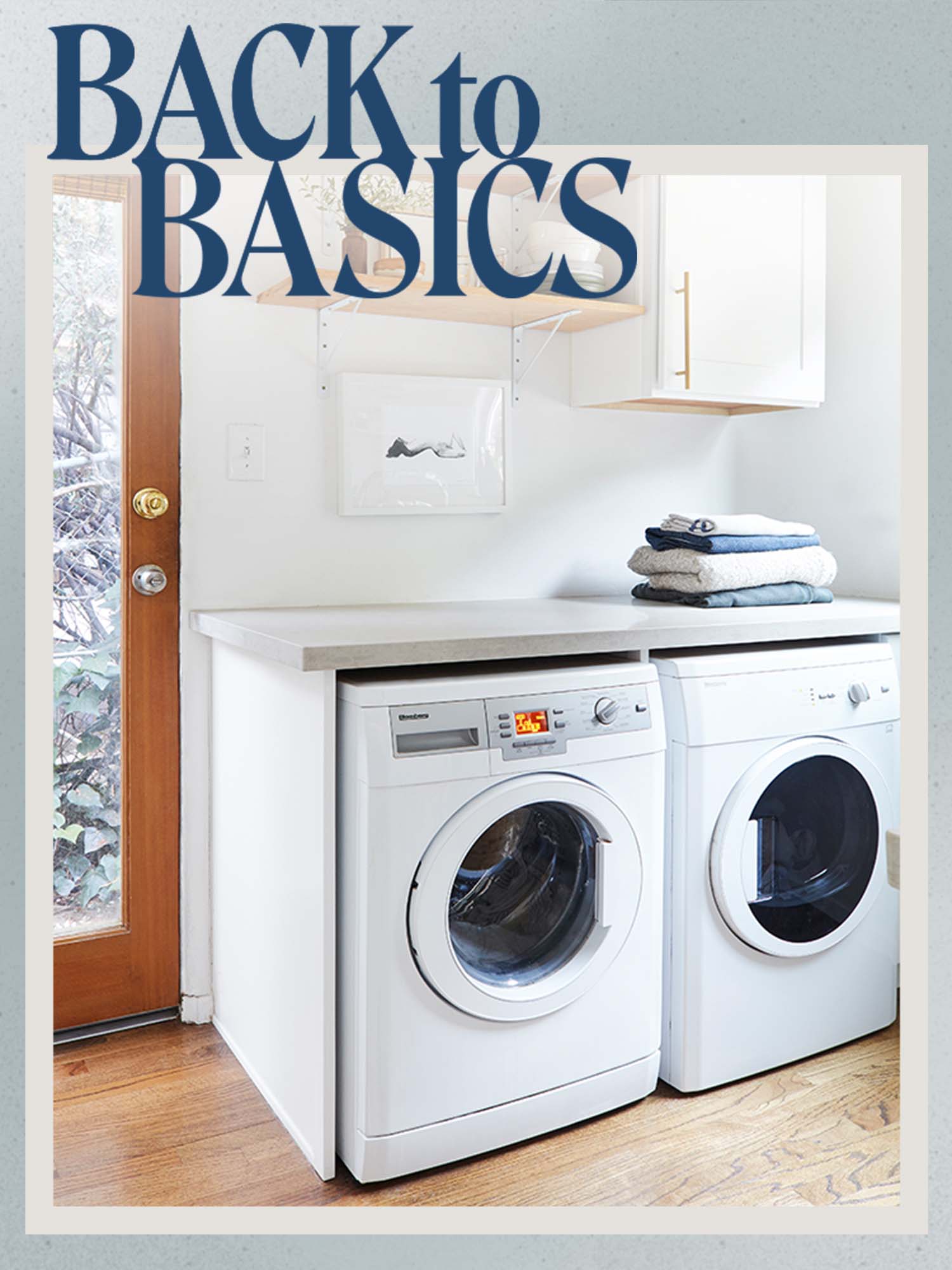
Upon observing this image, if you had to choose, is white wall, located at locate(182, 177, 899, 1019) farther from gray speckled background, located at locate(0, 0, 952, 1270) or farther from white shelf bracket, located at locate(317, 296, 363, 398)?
gray speckled background, located at locate(0, 0, 952, 1270)

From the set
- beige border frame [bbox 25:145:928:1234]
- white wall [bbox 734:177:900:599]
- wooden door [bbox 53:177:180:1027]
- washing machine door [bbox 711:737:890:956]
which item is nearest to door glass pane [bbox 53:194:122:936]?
wooden door [bbox 53:177:180:1027]

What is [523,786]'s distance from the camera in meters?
1.73

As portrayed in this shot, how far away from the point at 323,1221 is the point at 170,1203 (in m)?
0.55

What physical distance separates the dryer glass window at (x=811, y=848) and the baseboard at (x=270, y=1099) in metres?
0.92

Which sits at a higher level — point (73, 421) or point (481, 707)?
point (73, 421)

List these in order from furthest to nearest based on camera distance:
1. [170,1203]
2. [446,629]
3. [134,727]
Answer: [134,727], [446,629], [170,1203]

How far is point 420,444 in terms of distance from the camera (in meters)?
2.38

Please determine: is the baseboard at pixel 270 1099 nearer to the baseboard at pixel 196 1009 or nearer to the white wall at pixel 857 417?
the baseboard at pixel 196 1009

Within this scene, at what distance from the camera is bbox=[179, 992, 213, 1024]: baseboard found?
7.43 ft

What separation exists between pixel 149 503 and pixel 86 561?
0.17 metres

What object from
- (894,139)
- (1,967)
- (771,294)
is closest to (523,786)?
(1,967)

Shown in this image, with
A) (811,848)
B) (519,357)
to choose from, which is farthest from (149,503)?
(811,848)

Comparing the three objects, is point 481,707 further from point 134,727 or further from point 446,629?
point 134,727

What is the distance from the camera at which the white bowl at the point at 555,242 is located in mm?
2324
